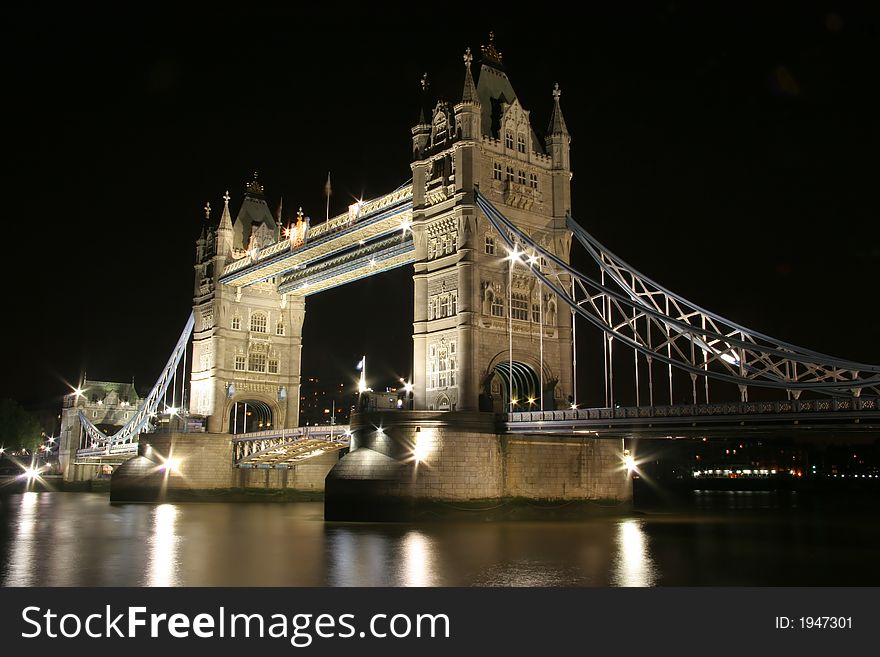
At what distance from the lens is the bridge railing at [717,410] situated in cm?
2861

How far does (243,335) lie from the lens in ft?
215

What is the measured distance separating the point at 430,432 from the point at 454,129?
14.3 metres

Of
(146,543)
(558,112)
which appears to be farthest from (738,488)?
(146,543)

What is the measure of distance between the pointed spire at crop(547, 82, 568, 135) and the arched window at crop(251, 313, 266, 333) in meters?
28.7

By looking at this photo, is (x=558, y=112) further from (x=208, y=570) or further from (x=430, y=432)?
(x=208, y=570)

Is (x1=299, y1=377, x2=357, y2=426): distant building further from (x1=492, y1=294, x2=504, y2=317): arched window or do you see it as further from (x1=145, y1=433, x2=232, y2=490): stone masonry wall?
(x1=492, y1=294, x2=504, y2=317): arched window

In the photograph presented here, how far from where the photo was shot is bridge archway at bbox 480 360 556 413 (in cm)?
4144

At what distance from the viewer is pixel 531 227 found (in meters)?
44.2

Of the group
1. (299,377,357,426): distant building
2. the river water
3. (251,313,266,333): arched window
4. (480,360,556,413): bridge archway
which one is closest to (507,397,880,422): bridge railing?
(480,360,556,413): bridge archway

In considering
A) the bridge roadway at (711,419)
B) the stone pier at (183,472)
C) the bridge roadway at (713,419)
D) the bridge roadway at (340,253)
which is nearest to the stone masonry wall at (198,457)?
the stone pier at (183,472)

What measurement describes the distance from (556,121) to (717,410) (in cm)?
1924
